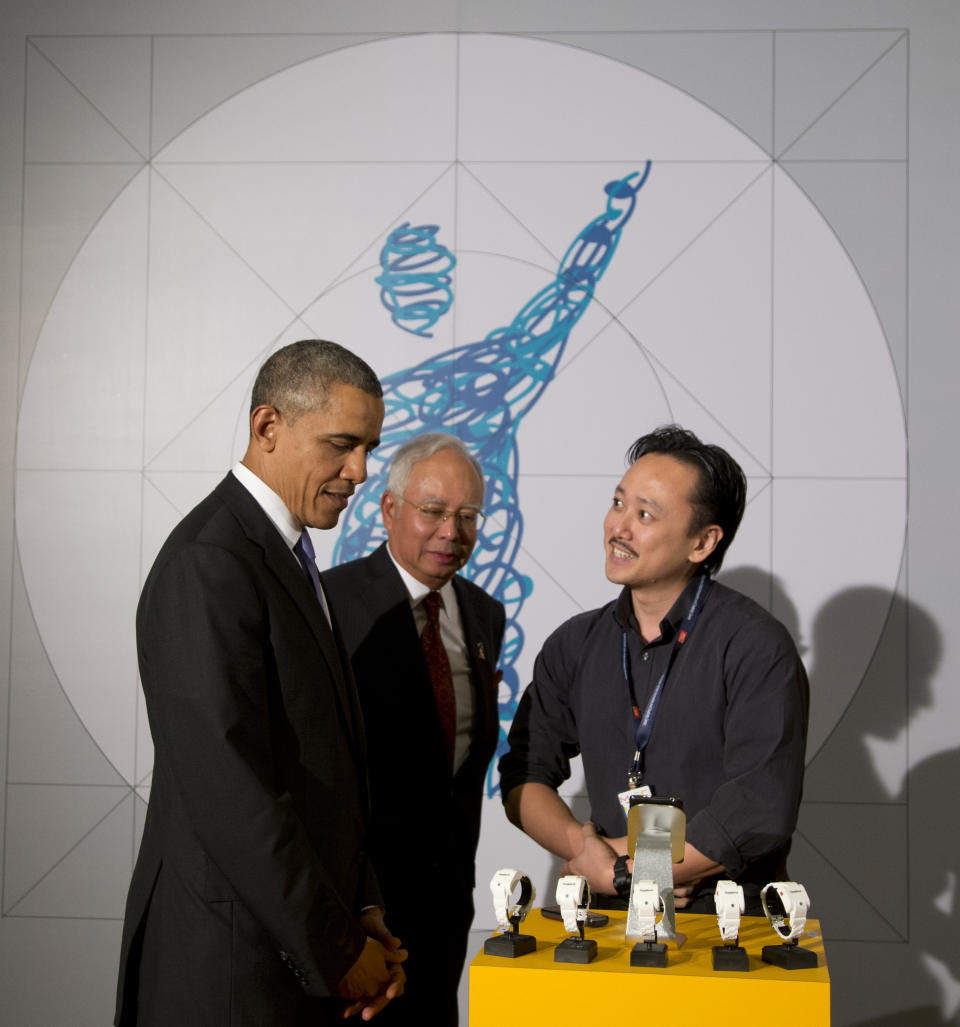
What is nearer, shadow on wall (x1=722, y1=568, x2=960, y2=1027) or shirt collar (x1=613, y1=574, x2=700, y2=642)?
shirt collar (x1=613, y1=574, x2=700, y2=642)

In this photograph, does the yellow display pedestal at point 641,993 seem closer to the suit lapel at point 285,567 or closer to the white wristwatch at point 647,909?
the white wristwatch at point 647,909

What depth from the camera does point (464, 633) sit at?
3.08 meters

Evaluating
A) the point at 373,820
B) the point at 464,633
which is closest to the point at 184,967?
the point at 373,820

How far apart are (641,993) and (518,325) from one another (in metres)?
2.64

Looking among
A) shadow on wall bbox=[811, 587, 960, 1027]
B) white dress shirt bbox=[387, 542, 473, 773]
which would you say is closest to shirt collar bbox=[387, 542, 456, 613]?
white dress shirt bbox=[387, 542, 473, 773]

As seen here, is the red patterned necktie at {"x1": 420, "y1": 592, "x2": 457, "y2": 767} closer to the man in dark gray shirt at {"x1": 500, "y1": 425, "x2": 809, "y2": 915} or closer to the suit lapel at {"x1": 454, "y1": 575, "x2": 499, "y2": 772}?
the suit lapel at {"x1": 454, "y1": 575, "x2": 499, "y2": 772}

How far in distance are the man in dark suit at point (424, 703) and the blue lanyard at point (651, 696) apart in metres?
0.59

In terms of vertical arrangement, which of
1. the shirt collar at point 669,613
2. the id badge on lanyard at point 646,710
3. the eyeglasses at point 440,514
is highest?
the eyeglasses at point 440,514

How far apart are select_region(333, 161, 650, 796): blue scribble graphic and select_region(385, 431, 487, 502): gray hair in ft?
2.68

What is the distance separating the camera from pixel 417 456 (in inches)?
122

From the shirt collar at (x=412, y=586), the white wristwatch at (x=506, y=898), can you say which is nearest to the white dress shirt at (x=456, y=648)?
the shirt collar at (x=412, y=586)

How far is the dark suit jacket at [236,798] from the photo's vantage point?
1.83 meters

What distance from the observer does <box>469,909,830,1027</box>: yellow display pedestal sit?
1670 millimetres

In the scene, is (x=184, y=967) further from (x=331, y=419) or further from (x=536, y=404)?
(x=536, y=404)
